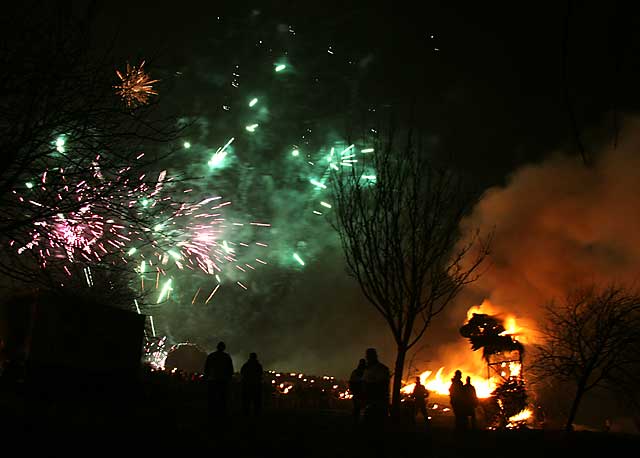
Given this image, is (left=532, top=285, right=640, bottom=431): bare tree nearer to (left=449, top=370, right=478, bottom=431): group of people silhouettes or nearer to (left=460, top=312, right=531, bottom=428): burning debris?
(left=460, top=312, right=531, bottom=428): burning debris

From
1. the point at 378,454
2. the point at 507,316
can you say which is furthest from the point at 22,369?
the point at 507,316

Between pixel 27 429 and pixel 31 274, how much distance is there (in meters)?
2.35

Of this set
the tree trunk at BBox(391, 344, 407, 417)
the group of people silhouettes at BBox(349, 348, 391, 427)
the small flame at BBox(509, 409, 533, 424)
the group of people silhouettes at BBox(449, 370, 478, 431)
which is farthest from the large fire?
the group of people silhouettes at BBox(349, 348, 391, 427)

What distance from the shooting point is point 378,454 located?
8.57 m

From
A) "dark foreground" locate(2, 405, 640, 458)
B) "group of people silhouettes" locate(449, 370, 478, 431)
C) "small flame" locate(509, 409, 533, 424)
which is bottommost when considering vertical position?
"small flame" locate(509, 409, 533, 424)

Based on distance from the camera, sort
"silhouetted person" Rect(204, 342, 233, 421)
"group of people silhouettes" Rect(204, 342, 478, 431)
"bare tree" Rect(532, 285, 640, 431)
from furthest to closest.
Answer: "bare tree" Rect(532, 285, 640, 431), "silhouetted person" Rect(204, 342, 233, 421), "group of people silhouettes" Rect(204, 342, 478, 431)

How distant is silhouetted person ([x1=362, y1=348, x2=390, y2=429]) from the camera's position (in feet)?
28.3

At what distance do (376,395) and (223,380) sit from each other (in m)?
5.87

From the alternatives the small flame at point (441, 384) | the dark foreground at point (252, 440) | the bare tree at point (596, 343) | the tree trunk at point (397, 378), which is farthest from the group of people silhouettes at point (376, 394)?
the small flame at point (441, 384)

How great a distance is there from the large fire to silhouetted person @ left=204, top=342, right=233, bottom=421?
59.8 ft

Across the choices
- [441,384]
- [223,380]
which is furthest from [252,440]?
[441,384]

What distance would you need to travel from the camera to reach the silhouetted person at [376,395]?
8.64m

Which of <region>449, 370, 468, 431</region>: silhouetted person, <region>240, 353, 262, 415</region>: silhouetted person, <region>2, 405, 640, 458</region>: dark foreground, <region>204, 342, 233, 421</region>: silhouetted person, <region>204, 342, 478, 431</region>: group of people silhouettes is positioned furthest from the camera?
<region>449, 370, 468, 431</region>: silhouetted person

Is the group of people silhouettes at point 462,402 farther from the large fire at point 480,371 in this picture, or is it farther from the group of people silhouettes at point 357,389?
the large fire at point 480,371
